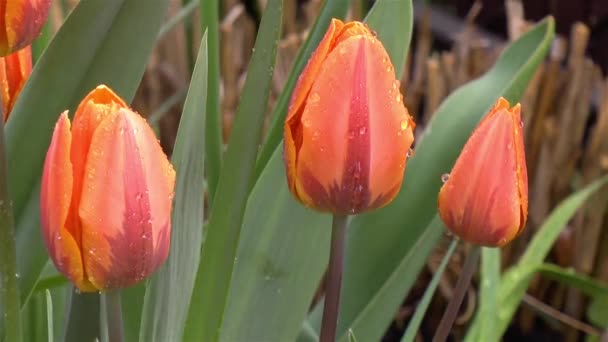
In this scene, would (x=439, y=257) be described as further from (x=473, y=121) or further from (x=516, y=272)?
(x=473, y=121)

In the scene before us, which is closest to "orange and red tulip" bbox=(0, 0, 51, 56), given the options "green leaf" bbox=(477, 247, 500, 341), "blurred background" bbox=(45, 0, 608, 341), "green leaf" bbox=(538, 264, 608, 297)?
"green leaf" bbox=(477, 247, 500, 341)

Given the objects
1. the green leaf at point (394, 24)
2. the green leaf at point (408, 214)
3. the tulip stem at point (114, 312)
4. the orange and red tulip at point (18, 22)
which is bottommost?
the green leaf at point (408, 214)

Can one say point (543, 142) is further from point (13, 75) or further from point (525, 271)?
point (13, 75)

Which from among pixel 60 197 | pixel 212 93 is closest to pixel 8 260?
pixel 60 197

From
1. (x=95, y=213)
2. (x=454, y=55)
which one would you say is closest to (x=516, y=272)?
(x=454, y=55)

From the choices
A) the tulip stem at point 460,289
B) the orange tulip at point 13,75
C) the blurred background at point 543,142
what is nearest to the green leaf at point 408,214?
the tulip stem at point 460,289

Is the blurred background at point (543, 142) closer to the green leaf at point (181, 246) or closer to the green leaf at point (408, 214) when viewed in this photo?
the green leaf at point (408, 214)
